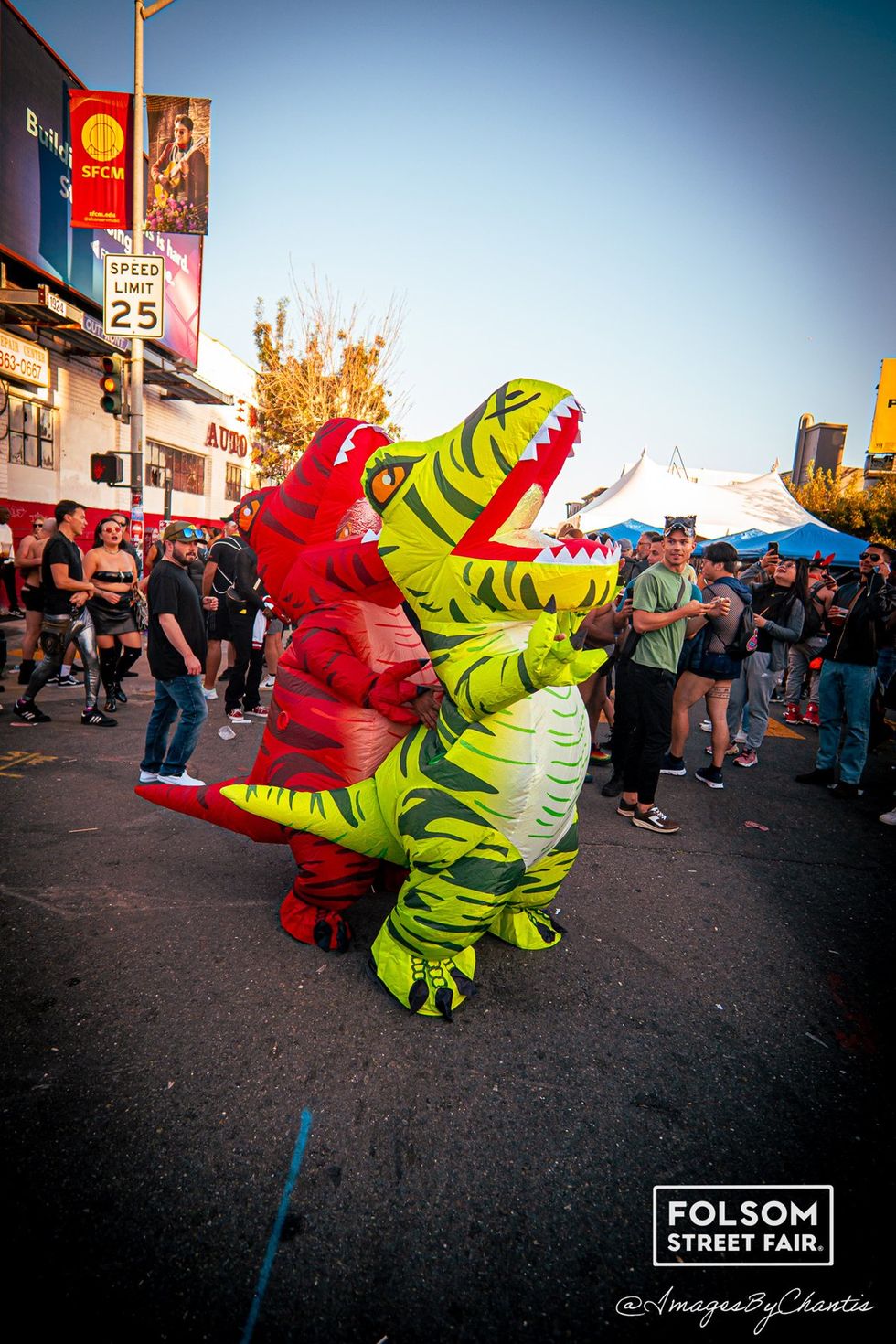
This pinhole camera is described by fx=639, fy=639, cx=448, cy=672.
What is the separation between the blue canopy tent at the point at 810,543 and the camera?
38.6 ft

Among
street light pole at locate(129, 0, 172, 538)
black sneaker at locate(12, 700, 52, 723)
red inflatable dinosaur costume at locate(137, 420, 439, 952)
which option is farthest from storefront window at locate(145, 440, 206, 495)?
red inflatable dinosaur costume at locate(137, 420, 439, 952)

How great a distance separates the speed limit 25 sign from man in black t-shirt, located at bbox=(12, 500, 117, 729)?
3.55 m

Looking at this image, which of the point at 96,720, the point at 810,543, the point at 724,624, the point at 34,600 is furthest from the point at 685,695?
the point at 810,543

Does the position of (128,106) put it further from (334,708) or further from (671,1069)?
(671,1069)

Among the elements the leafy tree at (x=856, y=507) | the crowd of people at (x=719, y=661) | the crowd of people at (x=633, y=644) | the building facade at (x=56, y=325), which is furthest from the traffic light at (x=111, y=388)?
the leafy tree at (x=856, y=507)

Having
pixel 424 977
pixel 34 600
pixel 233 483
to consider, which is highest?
pixel 233 483

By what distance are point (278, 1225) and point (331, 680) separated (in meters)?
1.59

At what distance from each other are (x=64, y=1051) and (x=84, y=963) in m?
0.48

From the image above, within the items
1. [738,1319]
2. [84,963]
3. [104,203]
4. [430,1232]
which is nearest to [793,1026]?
[738,1319]

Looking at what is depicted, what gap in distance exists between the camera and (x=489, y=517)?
1993 mm

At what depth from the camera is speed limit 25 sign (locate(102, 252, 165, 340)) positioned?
25.4ft

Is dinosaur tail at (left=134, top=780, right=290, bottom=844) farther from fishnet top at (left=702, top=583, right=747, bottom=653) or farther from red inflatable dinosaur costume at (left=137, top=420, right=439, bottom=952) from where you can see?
fishnet top at (left=702, top=583, right=747, bottom=653)

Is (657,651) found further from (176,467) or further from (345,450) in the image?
(176,467)

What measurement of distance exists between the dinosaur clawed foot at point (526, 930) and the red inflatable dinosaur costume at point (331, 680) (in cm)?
63
